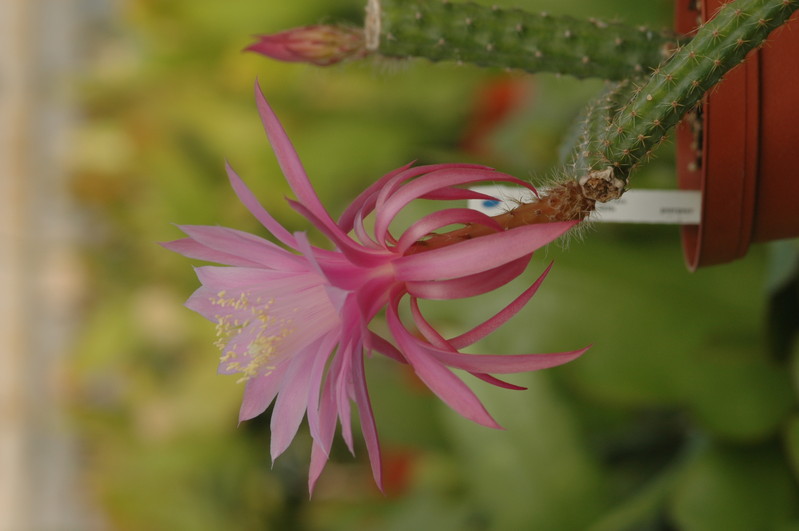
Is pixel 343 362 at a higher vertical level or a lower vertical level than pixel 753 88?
lower

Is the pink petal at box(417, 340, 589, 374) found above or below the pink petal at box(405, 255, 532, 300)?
below

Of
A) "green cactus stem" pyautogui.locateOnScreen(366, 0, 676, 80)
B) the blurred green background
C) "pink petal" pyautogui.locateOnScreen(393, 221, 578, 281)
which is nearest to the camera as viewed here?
"pink petal" pyautogui.locateOnScreen(393, 221, 578, 281)

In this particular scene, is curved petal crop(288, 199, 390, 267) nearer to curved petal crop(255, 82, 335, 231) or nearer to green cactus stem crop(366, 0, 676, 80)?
curved petal crop(255, 82, 335, 231)

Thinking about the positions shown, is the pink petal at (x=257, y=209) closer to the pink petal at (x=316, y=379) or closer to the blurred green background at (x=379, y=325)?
the pink petal at (x=316, y=379)

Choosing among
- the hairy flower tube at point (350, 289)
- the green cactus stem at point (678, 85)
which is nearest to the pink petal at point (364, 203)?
the hairy flower tube at point (350, 289)

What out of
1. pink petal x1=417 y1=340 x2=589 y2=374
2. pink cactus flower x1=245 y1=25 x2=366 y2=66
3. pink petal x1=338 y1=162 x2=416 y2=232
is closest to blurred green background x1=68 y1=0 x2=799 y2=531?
pink cactus flower x1=245 y1=25 x2=366 y2=66

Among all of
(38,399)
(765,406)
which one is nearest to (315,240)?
(765,406)

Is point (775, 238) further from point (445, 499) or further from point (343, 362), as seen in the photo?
point (445, 499)

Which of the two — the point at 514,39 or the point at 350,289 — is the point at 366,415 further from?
the point at 514,39
